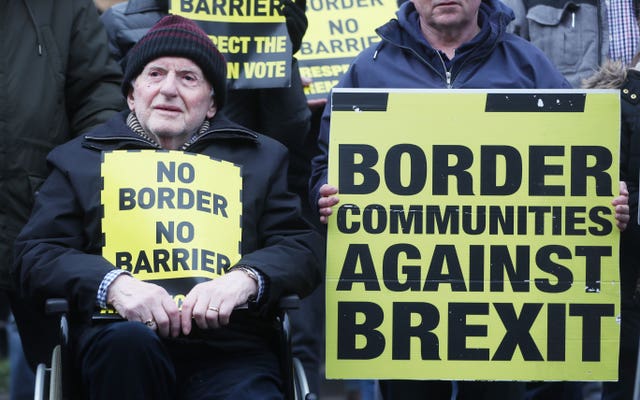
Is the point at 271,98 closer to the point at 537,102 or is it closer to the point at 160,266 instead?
the point at 537,102

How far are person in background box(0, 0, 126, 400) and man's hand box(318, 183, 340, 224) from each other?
3.97 feet

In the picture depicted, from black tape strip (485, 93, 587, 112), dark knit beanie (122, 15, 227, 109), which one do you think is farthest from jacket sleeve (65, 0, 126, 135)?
black tape strip (485, 93, 587, 112)

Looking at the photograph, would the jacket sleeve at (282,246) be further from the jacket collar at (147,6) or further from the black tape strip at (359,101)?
the jacket collar at (147,6)

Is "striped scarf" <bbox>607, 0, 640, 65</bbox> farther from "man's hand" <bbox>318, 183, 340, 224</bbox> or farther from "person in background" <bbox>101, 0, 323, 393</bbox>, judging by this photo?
"man's hand" <bbox>318, 183, 340, 224</bbox>

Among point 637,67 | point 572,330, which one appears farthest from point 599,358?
point 637,67

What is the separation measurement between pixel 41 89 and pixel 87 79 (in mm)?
239

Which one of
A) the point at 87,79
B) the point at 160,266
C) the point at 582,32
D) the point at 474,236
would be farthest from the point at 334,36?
the point at 160,266

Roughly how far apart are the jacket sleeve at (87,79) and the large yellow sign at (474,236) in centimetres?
120

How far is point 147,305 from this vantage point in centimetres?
532

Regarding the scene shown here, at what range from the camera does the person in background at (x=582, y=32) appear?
7109mm

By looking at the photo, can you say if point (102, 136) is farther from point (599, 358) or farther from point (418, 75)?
point (599, 358)

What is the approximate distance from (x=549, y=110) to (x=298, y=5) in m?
1.53

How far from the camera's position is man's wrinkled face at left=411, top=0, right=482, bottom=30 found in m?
6.26

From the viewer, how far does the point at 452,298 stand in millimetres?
5898
